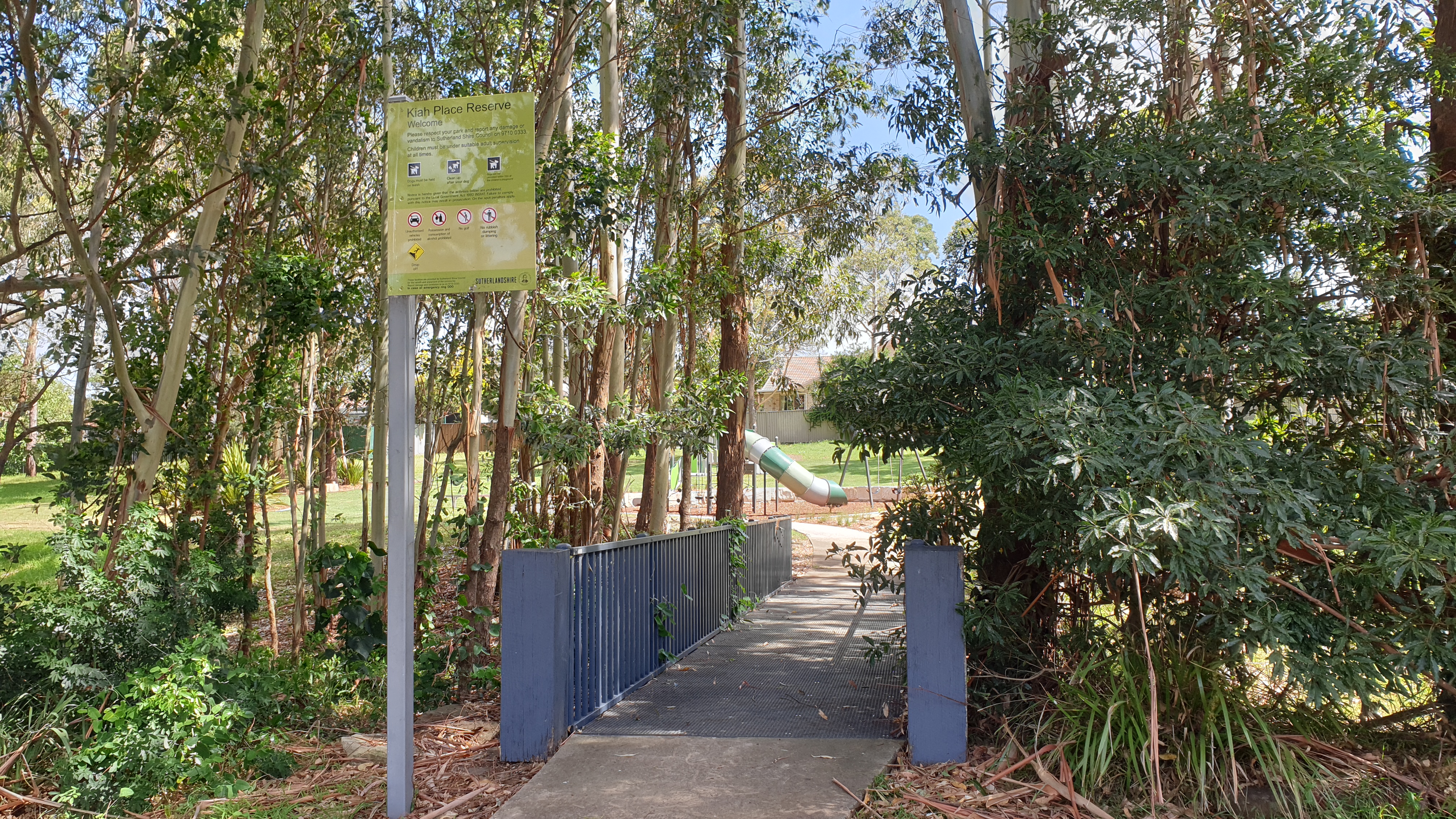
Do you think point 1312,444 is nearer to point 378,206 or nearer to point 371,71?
point 371,71

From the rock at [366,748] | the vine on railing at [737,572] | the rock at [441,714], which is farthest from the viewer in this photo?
the vine on railing at [737,572]

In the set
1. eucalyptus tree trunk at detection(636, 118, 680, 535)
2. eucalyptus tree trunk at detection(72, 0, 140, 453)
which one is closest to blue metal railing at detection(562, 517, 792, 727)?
eucalyptus tree trunk at detection(636, 118, 680, 535)

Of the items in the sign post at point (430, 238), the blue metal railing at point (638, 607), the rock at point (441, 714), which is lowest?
the rock at point (441, 714)

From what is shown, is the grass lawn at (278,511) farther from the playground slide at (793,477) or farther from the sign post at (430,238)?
the sign post at (430,238)

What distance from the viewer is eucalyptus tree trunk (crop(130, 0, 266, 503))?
7035 mm

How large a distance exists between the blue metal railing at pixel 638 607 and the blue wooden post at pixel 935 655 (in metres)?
1.86

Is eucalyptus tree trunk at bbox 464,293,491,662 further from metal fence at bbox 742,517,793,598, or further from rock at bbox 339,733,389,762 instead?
metal fence at bbox 742,517,793,598

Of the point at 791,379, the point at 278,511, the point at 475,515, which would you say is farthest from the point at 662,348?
the point at 791,379

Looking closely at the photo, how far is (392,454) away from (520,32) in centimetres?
484

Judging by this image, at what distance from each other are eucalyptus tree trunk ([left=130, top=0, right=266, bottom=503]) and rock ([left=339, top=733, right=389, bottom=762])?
255 cm

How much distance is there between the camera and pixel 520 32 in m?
8.15

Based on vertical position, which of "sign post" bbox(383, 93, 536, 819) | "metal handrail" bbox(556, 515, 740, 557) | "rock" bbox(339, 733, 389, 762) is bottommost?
"rock" bbox(339, 733, 389, 762)

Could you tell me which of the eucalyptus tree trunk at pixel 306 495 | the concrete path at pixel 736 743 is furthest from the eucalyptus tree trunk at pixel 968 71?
the eucalyptus tree trunk at pixel 306 495

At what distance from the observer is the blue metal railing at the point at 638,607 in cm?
567
